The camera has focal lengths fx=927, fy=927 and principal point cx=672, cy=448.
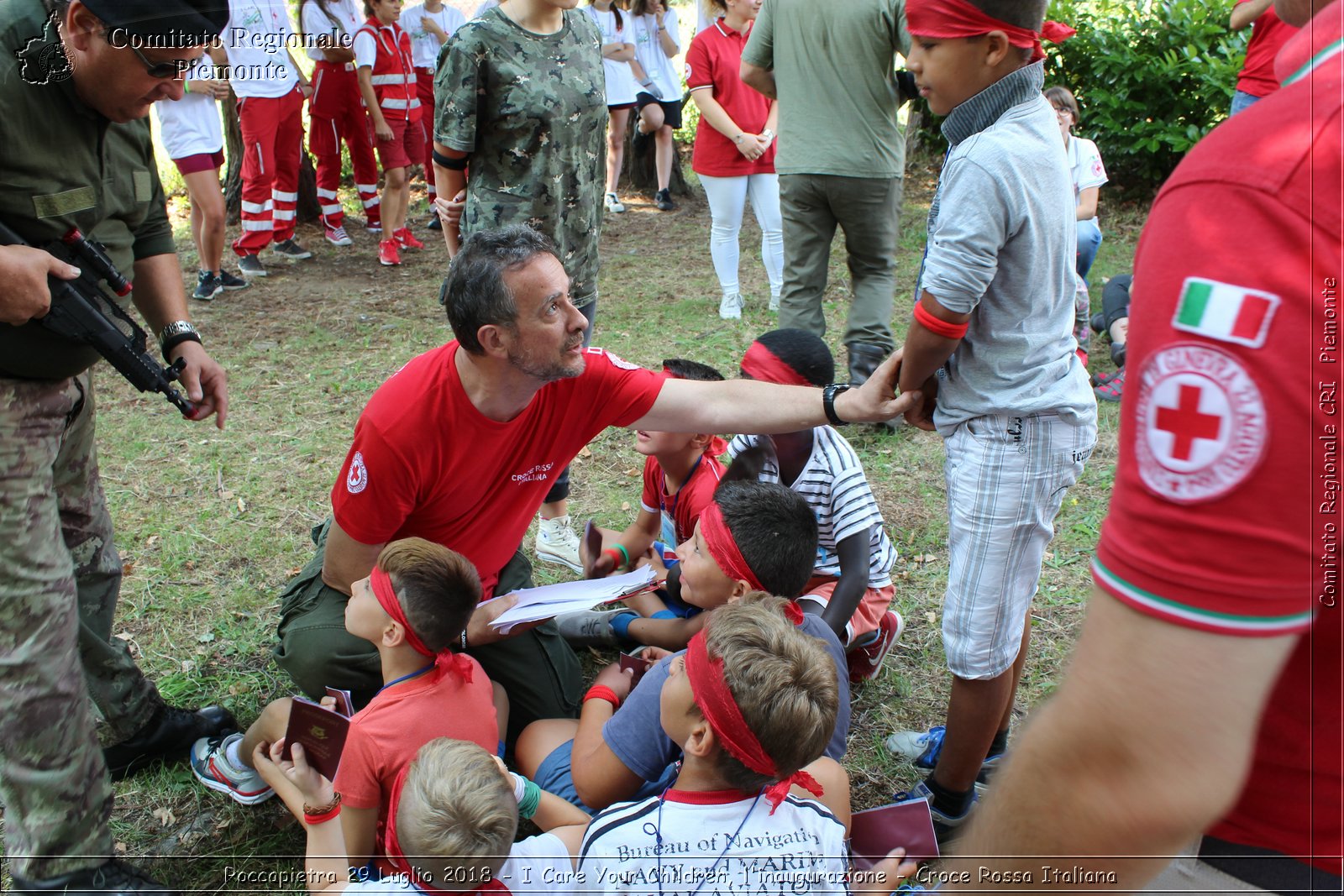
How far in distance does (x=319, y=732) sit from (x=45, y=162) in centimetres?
153

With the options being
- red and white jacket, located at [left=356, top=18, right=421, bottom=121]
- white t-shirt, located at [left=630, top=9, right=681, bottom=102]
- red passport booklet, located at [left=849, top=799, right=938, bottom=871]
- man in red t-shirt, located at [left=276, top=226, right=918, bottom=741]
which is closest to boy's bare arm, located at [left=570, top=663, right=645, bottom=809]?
man in red t-shirt, located at [left=276, top=226, right=918, bottom=741]

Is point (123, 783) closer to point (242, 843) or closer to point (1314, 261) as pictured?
point (242, 843)

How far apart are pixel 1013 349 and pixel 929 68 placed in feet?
2.42

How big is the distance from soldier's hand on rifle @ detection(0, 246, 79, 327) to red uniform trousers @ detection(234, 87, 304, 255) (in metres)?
5.82

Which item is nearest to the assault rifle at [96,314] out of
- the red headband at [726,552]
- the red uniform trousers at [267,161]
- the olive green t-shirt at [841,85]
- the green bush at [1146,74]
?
the red headband at [726,552]

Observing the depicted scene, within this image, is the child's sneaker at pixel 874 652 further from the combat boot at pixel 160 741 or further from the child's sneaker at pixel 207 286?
the child's sneaker at pixel 207 286

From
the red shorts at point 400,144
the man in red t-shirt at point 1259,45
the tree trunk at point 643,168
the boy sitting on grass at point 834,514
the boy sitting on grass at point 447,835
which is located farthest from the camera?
the tree trunk at point 643,168

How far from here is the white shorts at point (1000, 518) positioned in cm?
235

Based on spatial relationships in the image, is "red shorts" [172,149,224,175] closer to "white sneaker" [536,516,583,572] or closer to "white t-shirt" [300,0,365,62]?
"white t-shirt" [300,0,365,62]

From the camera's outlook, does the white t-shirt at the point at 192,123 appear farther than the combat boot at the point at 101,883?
Yes

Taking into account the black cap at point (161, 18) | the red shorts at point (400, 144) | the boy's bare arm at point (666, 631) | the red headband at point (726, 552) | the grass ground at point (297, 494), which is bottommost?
the grass ground at point (297, 494)

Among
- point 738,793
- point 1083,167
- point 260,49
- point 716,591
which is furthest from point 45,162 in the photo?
point 1083,167

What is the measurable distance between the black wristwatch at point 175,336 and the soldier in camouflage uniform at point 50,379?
1.23 feet

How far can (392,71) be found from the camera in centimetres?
816
